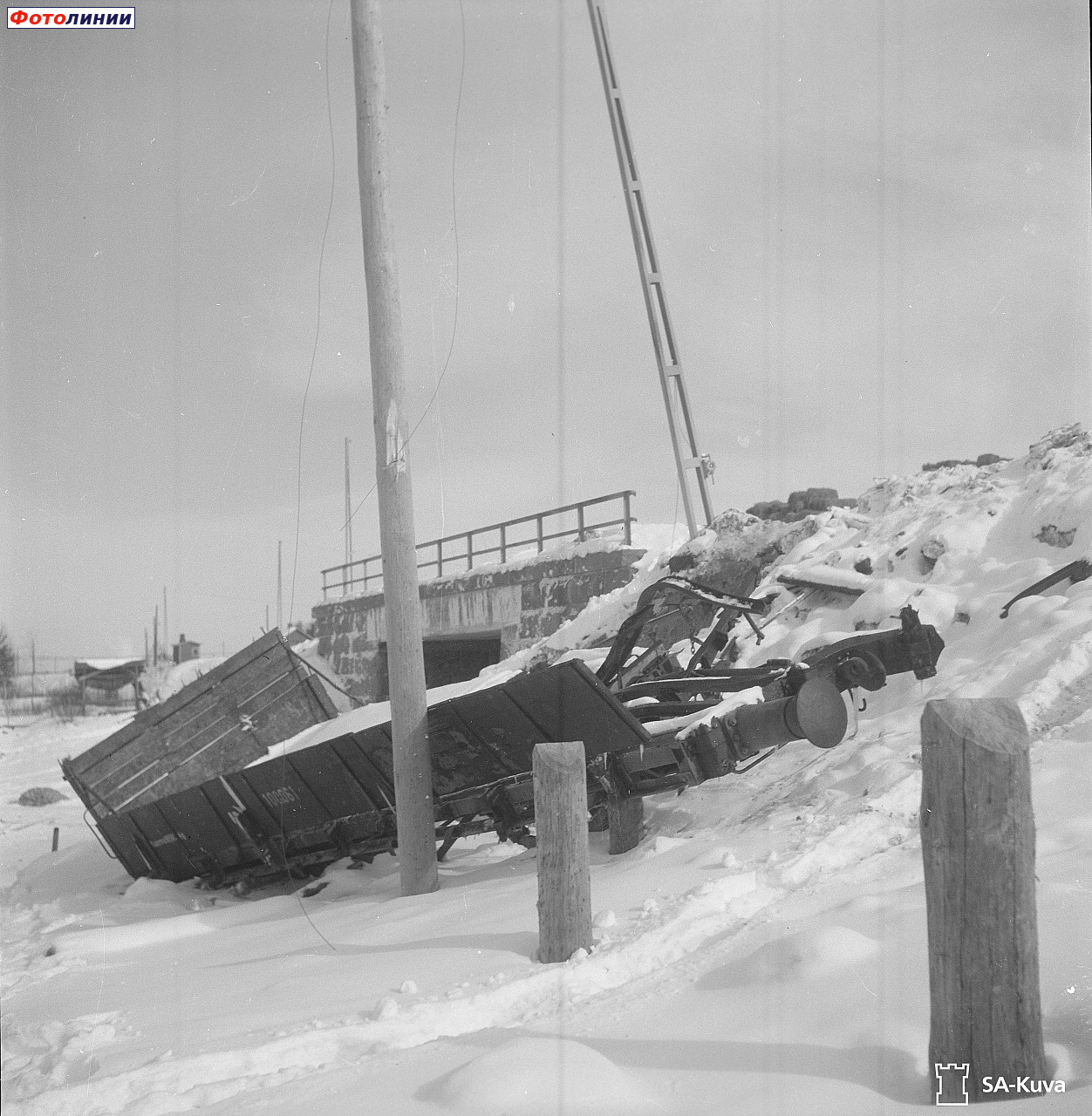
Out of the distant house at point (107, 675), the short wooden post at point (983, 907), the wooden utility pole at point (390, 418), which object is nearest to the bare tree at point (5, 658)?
the distant house at point (107, 675)

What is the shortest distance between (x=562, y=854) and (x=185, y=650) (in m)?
47.1

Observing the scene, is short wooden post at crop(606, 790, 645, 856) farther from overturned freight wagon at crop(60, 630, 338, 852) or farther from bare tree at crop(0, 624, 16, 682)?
bare tree at crop(0, 624, 16, 682)

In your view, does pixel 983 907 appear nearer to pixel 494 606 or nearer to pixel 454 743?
pixel 454 743

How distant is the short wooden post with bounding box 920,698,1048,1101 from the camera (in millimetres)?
2629

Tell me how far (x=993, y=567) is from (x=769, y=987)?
650cm

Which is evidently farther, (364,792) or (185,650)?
(185,650)

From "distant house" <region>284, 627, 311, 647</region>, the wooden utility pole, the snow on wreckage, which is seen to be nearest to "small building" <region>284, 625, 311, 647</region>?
"distant house" <region>284, 627, 311, 647</region>

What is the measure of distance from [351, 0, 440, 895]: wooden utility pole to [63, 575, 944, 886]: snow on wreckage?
0.30 metres

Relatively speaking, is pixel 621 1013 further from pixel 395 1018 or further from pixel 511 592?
pixel 511 592

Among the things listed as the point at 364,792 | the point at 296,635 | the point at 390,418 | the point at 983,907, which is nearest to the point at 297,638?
the point at 296,635

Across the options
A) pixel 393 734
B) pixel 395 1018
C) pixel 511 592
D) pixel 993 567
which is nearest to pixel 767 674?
pixel 393 734

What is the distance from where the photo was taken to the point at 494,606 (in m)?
18.3

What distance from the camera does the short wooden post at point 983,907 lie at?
2629 millimetres

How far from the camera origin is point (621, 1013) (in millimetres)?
3578
